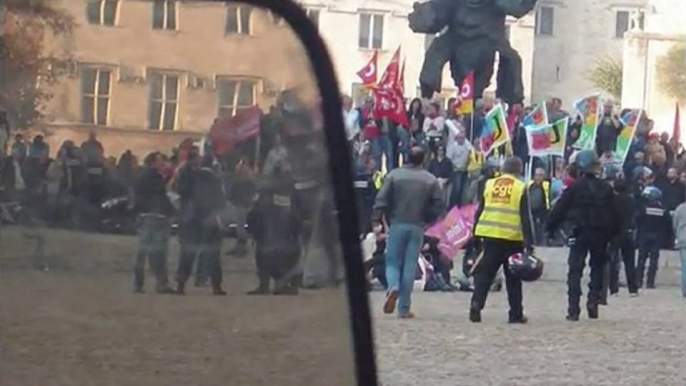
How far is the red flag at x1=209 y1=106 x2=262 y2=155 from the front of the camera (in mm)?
2021

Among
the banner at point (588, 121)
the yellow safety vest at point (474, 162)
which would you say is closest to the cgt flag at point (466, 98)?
the banner at point (588, 121)

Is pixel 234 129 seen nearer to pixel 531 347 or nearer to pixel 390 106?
pixel 531 347

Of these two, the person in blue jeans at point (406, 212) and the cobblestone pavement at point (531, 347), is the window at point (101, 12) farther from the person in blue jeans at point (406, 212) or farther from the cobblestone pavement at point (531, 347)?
the person in blue jeans at point (406, 212)

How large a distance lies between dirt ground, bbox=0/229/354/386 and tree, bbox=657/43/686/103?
226ft

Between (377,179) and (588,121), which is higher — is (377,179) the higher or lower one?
the lower one

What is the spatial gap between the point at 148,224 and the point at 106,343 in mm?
130

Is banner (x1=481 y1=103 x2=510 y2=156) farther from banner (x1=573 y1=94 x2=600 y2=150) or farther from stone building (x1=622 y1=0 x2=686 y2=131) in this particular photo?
stone building (x1=622 y1=0 x2=686 y2=131)

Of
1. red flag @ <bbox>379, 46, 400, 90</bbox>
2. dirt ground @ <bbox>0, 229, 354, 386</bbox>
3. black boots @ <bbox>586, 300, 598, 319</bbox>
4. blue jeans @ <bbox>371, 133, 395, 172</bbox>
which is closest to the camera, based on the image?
dirt ground @ <bbox>0, 229, 354, 386</bbox>

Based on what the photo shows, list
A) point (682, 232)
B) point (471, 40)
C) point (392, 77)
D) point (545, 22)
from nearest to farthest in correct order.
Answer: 1. point (682, 232)
2. point (392, 77)
3. point (471, 40)
4. point (545, 22)

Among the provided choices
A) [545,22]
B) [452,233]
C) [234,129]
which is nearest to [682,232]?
[452,233]

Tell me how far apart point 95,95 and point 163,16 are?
11 centimetres

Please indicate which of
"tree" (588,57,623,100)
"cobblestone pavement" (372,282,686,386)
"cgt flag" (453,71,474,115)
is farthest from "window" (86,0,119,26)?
"tree" (588,57,623,100)

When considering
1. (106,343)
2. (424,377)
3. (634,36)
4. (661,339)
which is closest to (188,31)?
(106,343)

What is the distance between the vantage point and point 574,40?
8106 cm
